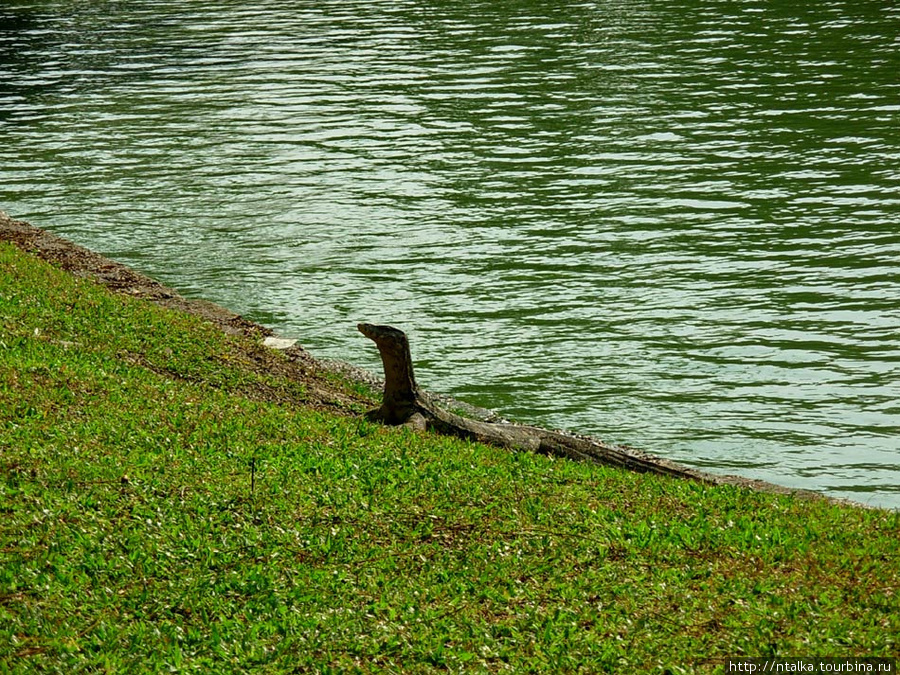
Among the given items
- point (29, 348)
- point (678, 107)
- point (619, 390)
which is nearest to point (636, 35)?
point (678, 107)

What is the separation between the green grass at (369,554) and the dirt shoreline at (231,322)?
2079 millimetres

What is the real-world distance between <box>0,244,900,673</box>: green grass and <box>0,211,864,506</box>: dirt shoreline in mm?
2079

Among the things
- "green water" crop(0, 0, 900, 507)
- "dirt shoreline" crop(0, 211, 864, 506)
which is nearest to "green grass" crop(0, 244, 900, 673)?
"dirt shoreline" crop(0, 211, 864, 506)

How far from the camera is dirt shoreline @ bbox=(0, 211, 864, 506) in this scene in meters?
16.3

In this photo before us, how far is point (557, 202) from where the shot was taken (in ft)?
89.1

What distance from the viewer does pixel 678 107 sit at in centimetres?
3422

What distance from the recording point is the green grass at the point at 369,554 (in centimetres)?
880

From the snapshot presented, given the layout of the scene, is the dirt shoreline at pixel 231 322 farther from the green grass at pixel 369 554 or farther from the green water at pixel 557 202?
the green grass at pixel 369 554

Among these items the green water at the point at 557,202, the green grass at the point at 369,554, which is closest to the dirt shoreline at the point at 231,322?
the green water at the point at 557,202

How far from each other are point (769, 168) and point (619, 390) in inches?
493

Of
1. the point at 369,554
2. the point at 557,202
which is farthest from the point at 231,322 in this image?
the point at 369,554

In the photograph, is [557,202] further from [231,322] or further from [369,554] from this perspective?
[369,554]

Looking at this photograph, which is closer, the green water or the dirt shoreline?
the dirt shoreline

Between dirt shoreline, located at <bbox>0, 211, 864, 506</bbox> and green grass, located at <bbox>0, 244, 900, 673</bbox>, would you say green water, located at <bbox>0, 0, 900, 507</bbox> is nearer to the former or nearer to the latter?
dirt shoreline, located at <bbox>0, 211, 864, 506</bbox>
